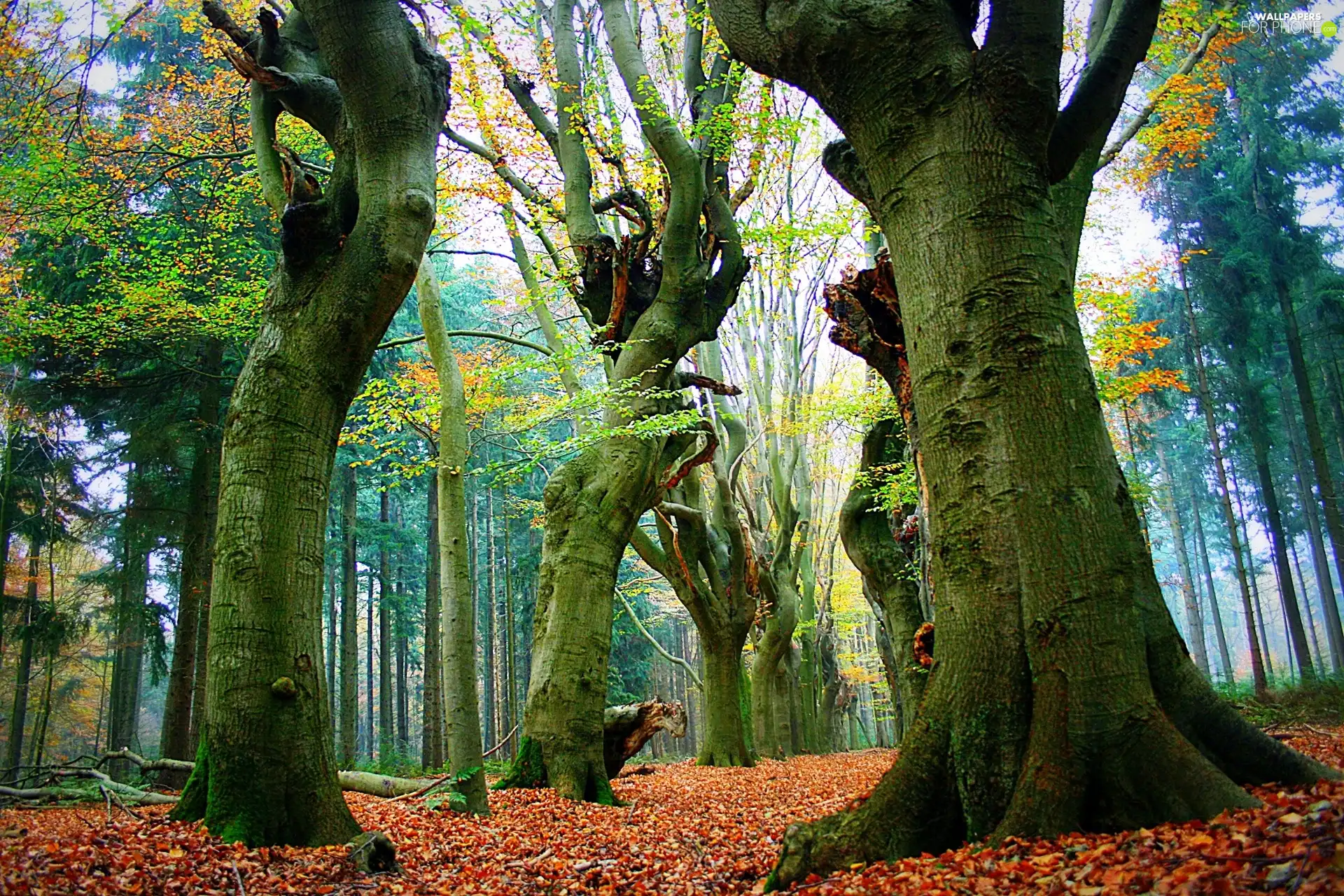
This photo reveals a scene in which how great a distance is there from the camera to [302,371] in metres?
4.31

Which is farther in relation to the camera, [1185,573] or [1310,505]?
[1185,573]

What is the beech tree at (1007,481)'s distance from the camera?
2.74m

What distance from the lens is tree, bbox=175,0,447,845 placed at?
3.77 m

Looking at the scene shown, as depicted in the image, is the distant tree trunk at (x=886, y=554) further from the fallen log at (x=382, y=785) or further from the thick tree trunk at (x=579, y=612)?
the fallen log at (x=382, y=785)

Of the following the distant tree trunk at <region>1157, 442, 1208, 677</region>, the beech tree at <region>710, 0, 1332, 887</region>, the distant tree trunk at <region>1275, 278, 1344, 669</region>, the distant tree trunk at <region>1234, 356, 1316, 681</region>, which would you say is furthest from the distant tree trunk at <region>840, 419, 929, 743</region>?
the distant tree trunk at <region>1157, 442, 1208, 677</region>

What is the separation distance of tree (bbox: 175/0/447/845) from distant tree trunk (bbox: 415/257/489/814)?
1.65m

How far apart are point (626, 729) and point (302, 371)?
5.36 metres

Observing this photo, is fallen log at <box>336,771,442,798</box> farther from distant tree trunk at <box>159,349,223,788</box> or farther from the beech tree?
the beech tree

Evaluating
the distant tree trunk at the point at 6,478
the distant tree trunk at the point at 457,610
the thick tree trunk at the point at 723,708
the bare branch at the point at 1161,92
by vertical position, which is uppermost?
the bare branch at the point at 1161,92

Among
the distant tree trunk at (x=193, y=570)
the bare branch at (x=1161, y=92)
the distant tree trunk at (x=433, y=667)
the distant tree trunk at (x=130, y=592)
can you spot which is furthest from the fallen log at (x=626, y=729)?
the distant tree trunk at (x=130, y=592)

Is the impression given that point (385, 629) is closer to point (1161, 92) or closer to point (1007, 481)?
point (1161, 92)

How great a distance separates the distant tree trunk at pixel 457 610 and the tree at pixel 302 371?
165 centimetres

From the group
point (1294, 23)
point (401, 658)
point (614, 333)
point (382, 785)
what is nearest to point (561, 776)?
point (382, 785)

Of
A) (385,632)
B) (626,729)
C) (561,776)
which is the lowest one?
(561,776)
